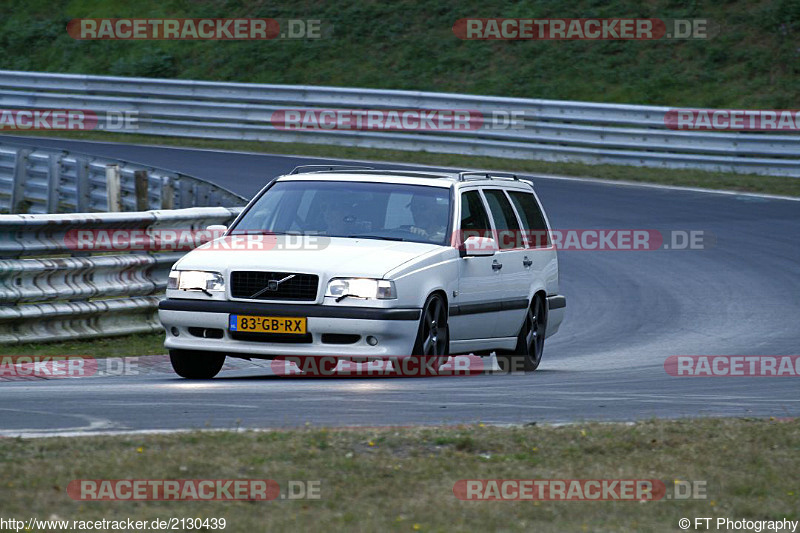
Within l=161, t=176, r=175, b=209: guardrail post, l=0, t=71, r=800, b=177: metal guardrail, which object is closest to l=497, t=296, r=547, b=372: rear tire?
l=161, t=176, r=175, b=209: guardrail post

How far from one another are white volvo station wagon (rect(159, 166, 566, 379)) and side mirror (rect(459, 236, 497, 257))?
0.06 feet

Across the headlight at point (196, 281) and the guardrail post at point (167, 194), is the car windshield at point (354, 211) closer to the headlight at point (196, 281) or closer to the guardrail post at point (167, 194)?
the headlight at point (196, 281)

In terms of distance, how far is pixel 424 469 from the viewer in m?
5.74

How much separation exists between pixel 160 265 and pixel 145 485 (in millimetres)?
7004

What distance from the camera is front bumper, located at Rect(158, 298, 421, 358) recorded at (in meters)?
8.96

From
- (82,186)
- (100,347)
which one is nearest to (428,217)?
(100,347)

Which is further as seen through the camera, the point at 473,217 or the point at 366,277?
the point at 473,217

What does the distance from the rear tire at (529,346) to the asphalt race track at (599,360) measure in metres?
0.20

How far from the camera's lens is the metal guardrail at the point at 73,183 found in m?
15.3

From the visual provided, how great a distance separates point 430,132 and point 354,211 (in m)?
15.9

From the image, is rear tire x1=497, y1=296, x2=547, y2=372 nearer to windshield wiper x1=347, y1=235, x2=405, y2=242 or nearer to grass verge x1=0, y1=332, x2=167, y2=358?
windshield wiper x1=347, y1=235, x2=405, y2=242

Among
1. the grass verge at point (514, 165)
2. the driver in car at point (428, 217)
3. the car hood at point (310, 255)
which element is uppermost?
the grass verge at point (514, 165)

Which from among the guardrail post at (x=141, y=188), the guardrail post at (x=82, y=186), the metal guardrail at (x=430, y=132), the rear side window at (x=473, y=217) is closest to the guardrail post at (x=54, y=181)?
the guardrail post at (x=82, y=186)

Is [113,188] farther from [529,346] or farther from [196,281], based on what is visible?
[196,281]
